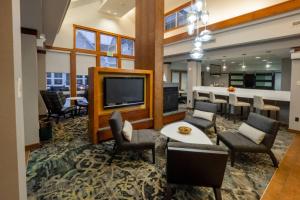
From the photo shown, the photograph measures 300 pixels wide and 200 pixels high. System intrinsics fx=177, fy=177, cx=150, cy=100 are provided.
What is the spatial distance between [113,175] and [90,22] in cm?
811

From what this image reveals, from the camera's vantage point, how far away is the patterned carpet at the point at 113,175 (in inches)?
87.0

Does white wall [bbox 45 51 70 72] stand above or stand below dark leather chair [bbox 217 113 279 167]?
above

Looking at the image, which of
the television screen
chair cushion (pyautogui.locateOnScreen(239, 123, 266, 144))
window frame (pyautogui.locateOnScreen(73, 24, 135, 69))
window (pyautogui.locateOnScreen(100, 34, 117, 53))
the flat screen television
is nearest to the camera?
chair cushion (pyautogui.locateOnScreen(239, 123, 266, 144))

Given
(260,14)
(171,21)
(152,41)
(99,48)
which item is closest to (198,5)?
(152,41)

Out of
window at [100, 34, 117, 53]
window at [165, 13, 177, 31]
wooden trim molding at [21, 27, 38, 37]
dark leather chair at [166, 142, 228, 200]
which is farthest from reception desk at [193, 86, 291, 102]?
wooden trim molding at [21, 27, 38, 37]

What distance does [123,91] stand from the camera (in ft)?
14.0

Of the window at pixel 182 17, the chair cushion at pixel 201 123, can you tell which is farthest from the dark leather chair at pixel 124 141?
the window at pixel 182 17

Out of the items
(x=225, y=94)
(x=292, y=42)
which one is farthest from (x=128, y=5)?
(x=292, y=42)

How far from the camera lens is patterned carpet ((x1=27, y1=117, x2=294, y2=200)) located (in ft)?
7.25

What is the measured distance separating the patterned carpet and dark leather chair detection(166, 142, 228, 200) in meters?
0.27

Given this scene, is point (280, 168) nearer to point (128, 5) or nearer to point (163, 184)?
point (163, 184)

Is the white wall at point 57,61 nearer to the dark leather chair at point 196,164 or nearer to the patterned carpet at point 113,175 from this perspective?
the patterned carpet at point 113,175

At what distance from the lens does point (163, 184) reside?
2.42 meters

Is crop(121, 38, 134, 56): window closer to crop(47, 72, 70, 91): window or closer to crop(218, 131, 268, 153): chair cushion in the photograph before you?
crop(47, 72, 70, 91): window
